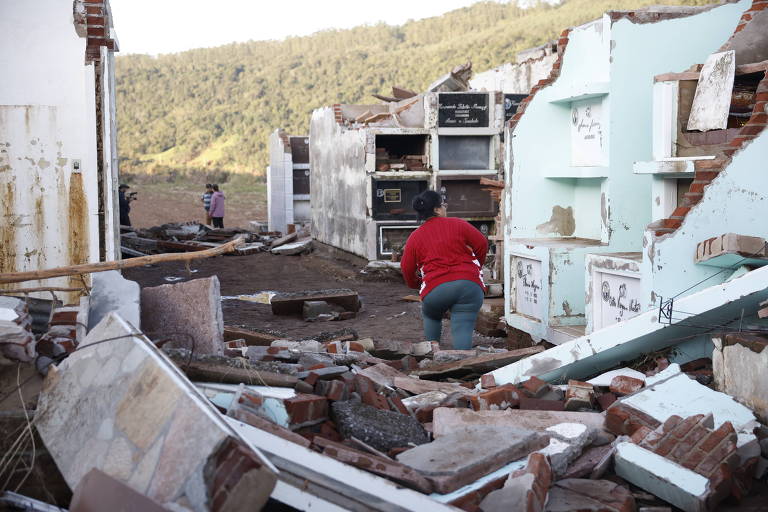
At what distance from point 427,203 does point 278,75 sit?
72.9 metres

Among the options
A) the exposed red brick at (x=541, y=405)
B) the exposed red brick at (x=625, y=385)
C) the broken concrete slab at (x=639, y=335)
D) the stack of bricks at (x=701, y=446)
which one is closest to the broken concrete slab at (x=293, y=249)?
the broken concrete slab at (x=639, y=335)

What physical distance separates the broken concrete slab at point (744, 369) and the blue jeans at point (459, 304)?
2.55m

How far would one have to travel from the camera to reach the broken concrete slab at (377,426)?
4.29 m

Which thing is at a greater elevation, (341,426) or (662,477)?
(341,426)

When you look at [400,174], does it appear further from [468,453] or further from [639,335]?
[468,453]

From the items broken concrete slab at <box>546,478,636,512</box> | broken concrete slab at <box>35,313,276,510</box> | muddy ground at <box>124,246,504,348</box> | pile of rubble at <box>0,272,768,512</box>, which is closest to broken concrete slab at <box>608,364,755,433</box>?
pile of rubble at <box>0,272,768,512</box>

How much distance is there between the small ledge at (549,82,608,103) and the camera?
27.3ft

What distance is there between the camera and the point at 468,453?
13.5ft

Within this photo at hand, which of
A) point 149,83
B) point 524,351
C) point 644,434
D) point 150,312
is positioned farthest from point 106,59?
point 149,83

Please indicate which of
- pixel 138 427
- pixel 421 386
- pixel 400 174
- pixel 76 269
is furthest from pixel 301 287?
pixel 138 427

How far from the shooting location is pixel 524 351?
666cm

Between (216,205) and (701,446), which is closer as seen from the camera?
(701,446)

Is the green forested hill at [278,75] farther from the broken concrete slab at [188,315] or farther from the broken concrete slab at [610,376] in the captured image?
the broken concrete slab at [188,315]

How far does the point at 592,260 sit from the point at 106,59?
16.4 ft
